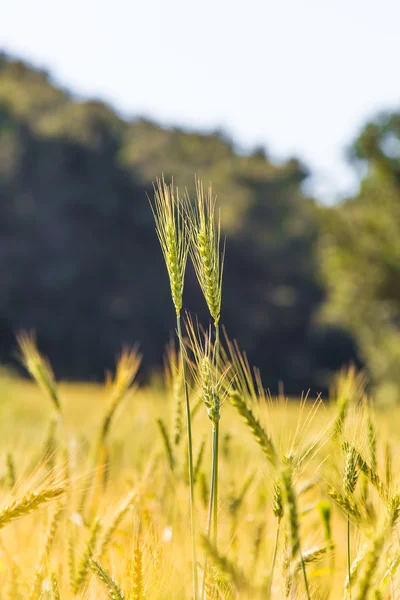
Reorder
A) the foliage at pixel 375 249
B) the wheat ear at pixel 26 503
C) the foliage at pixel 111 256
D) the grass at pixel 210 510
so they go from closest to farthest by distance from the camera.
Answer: the grass at pixel 210 510
the wheat ear at pixel 26 503
the foliage at pixel 375 249
the foliage at pixel 111 256

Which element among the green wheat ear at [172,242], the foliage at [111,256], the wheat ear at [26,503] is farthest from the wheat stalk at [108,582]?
the foliage at [111,256]

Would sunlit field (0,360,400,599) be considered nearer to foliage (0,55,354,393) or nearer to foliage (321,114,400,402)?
foliage (321,114,400,402)

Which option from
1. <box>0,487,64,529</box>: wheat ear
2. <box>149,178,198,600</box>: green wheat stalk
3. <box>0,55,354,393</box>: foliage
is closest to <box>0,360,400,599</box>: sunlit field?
<box>0,487,64,529</box>: wheat ear

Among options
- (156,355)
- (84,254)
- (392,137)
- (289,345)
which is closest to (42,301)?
(84,254)

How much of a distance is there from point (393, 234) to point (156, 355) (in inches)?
457

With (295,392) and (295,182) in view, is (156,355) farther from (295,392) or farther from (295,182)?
(295,182)

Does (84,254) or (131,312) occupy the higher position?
(84,254)

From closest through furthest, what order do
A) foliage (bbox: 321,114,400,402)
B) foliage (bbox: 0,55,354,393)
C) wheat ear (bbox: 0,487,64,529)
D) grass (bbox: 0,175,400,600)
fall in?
grass (bbox: 0,175,400,600) → wheat ear (bbox: 0,487,64,529) → foliage (bbox: 321,114,400,402) → foliage (bbox: 0,55,354,393)

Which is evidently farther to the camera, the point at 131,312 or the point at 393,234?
the point at 131,312

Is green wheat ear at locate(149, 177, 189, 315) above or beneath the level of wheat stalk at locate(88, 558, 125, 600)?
above

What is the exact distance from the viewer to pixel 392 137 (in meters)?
15.9

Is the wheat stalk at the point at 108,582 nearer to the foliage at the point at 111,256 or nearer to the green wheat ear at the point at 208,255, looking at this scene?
the green wheat ear at the point at 208,255

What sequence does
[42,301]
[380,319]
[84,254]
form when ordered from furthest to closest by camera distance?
[84,254] < [42,301] < [380,319]

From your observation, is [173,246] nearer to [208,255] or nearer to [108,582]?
[208,255]
